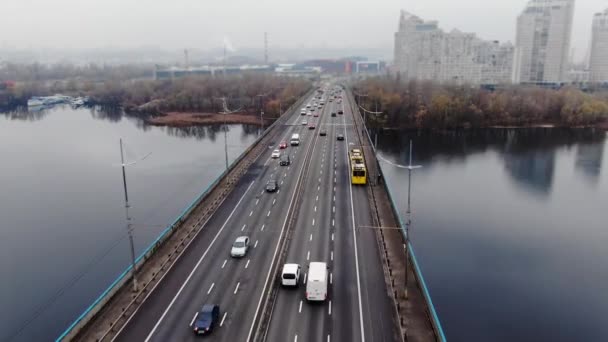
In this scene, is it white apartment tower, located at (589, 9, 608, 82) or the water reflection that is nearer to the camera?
the water reflection

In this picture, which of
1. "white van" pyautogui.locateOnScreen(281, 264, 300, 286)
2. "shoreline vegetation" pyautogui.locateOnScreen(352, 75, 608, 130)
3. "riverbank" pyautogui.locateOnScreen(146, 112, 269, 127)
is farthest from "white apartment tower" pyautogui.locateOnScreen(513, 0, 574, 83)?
"white van" pyautogui.locateOnScreen(281, 264, 300, 286)

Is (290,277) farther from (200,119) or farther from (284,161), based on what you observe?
(200,119)

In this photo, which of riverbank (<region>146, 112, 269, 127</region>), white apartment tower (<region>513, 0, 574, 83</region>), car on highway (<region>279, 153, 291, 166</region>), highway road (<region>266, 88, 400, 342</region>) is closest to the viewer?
highway road (<region>266, 88, 400, 342</region>)

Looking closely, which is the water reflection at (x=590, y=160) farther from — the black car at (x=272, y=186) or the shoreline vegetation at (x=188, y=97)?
the shoreline vegetation at (x=188, y=97)

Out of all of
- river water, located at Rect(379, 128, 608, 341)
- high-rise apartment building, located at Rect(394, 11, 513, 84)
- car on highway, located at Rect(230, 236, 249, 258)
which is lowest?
river water, located at Rect(379, 128, 608, 341)

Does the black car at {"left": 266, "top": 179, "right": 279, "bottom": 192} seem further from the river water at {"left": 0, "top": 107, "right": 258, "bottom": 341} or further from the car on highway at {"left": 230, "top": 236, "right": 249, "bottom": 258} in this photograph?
the car on highway at {"left": 230, "top": 236, "right": 249, "bottom": 258}

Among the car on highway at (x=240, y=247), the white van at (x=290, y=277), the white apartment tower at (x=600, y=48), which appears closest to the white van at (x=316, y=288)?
the white van at (x=290, y=277)

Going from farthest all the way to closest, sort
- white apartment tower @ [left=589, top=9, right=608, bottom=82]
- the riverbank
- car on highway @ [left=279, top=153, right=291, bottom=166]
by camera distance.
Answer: white apartment tower @ [left=589, top=9, right=608, bottom=82] → the riverbank → car on highway @ [left=279, top=153, right=291, bottom=166]

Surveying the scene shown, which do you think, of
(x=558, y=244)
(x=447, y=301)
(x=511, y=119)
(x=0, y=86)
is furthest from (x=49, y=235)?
(x=0, y=86)

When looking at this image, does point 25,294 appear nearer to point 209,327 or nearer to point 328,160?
point 209,327
